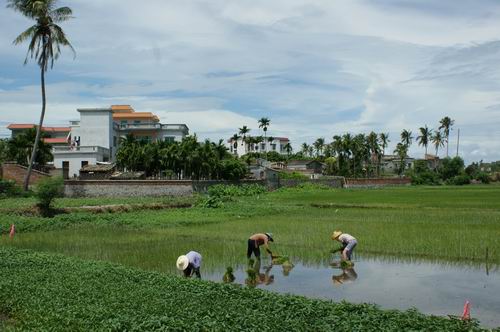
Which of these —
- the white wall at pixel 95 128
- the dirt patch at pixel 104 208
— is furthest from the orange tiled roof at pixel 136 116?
the dirt patch at pixel 104 208

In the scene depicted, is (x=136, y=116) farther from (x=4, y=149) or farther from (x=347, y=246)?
(x=347, y=246)

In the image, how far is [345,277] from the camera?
14156 mm

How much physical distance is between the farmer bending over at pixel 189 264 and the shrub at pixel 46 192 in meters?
18.4

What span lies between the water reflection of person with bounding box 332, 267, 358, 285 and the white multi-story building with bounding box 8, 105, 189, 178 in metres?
42.3

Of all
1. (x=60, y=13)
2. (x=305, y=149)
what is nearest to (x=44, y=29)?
(x=60, y=13)

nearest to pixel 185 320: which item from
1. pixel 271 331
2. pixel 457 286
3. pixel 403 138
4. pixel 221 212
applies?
pixel 271 331

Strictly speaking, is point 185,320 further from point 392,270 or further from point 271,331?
point 392,270

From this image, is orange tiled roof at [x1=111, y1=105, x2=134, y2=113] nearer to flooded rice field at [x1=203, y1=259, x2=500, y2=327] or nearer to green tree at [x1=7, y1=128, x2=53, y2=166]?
green tree at [x1=7, y1=128, x2=53, y2=166]

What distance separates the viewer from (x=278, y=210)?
35688mm

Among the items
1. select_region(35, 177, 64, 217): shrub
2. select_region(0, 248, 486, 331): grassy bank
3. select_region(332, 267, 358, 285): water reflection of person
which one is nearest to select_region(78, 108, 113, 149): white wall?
select_region(35, 177, 64, 217): shrub

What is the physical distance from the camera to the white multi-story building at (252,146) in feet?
358

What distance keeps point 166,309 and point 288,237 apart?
12.3m

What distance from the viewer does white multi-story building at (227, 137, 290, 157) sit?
109131 mm

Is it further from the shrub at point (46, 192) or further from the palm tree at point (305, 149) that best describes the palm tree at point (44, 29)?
the palm tree at point (305, 149)
